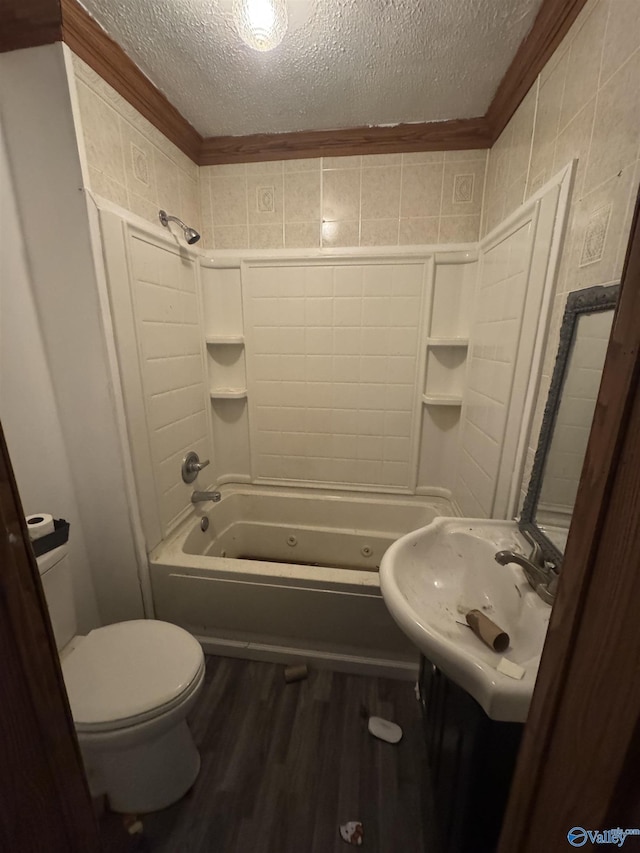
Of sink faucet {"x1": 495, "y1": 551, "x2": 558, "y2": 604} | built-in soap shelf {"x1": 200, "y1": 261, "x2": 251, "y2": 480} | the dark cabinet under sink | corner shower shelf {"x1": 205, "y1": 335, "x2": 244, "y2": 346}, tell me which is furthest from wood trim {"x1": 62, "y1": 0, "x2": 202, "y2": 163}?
the dark cabinet under sink

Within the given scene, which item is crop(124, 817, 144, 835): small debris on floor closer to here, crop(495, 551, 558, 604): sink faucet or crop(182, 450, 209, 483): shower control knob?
crop(182, 450, 209, 483): shower control knob

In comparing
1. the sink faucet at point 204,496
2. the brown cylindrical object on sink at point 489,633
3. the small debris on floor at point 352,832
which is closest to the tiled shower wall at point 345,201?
the sink faucet at point 204,496

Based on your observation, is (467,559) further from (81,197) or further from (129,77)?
(129,77)

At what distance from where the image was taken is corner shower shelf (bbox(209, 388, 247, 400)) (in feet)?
6.70

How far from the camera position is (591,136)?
0.88 metres

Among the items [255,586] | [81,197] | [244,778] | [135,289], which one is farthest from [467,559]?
[81,197]

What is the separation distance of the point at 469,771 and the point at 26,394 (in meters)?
1.68

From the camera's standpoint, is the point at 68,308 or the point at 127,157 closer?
the point at 68,308

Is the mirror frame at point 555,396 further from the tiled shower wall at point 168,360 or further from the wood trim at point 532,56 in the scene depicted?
the tiled shower wall at point 168,360

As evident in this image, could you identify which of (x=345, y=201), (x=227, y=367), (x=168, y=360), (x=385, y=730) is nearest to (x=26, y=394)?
(x=168, y=360)

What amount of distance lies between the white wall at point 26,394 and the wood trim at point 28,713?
98 centimetres

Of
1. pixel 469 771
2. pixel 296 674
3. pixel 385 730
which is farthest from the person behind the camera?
pixel 296 674

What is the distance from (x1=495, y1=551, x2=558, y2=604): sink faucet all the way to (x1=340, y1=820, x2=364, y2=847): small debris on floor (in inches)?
34.8

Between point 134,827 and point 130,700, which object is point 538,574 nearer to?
point 130,700
